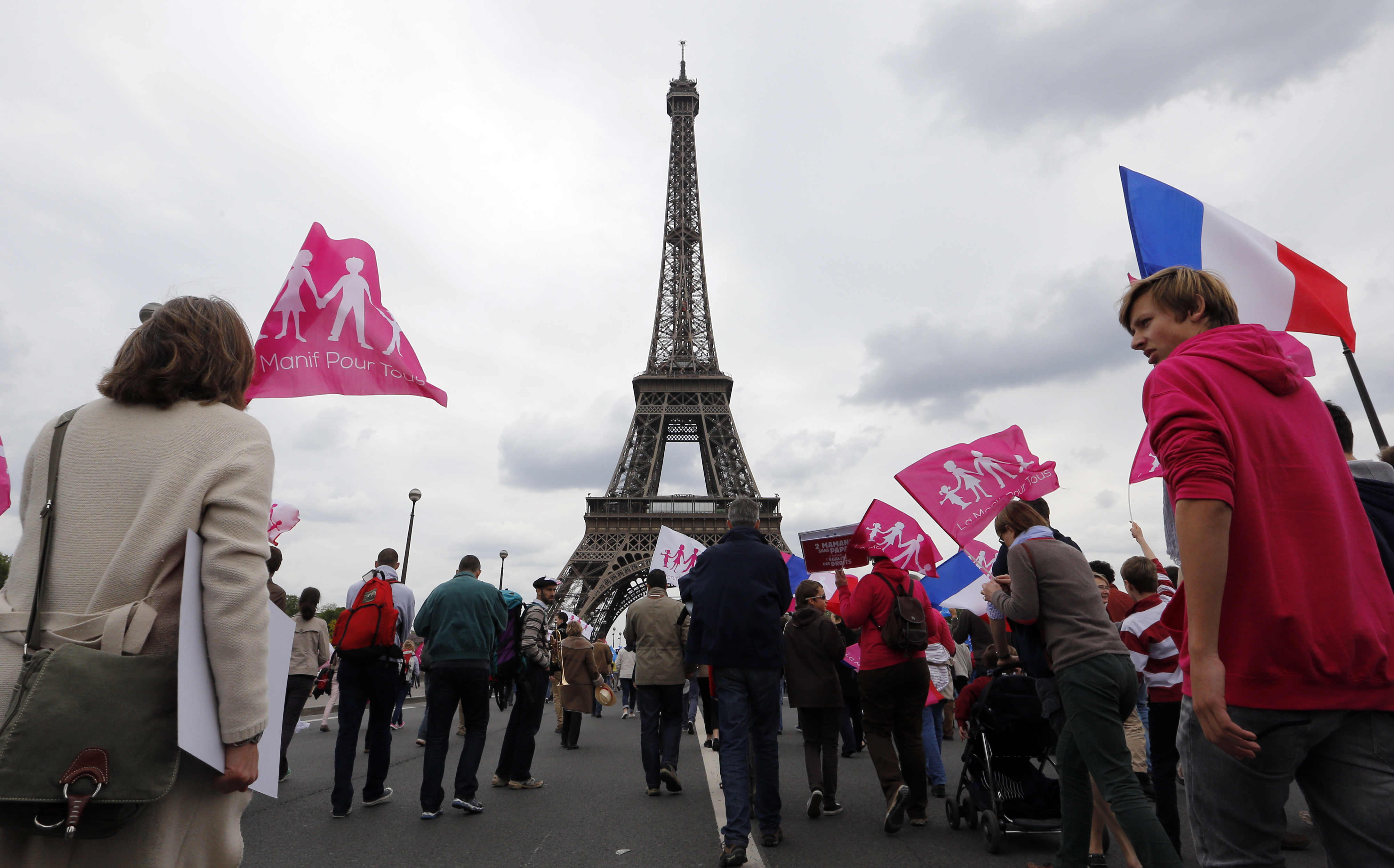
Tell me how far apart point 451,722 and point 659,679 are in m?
1.83

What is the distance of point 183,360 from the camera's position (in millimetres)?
2086

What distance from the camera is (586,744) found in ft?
38.1

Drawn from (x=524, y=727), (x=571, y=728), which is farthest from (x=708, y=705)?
(x=571, y=728)

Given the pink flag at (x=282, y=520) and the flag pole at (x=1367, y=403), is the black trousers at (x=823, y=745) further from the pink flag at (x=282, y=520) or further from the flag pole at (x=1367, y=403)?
the flag pole at (x=1367, y=403)

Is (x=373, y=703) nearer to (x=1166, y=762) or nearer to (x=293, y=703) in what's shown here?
(x=293, y=703)

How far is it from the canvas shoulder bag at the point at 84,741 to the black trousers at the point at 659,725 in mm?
5353

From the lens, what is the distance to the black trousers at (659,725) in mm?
6875

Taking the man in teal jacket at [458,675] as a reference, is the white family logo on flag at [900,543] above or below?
above

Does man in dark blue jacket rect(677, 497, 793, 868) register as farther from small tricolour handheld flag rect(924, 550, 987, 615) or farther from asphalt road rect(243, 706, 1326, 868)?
small tricolour handheld flag rect(924, 550, 987, 615)

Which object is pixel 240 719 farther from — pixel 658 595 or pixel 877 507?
pixel 877 507

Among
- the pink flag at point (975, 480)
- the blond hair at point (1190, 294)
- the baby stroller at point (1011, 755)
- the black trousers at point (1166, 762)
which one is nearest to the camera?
the blond hair at point (1190, 294)

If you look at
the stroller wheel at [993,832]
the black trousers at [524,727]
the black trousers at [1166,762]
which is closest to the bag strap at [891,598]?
the stroller wheel at [993,832]

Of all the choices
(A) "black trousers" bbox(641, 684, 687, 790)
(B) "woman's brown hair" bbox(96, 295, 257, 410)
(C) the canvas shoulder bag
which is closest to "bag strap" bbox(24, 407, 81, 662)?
(C) the canvas shoulder bag

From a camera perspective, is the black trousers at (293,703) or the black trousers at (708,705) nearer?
the black trousers at (293,703)
